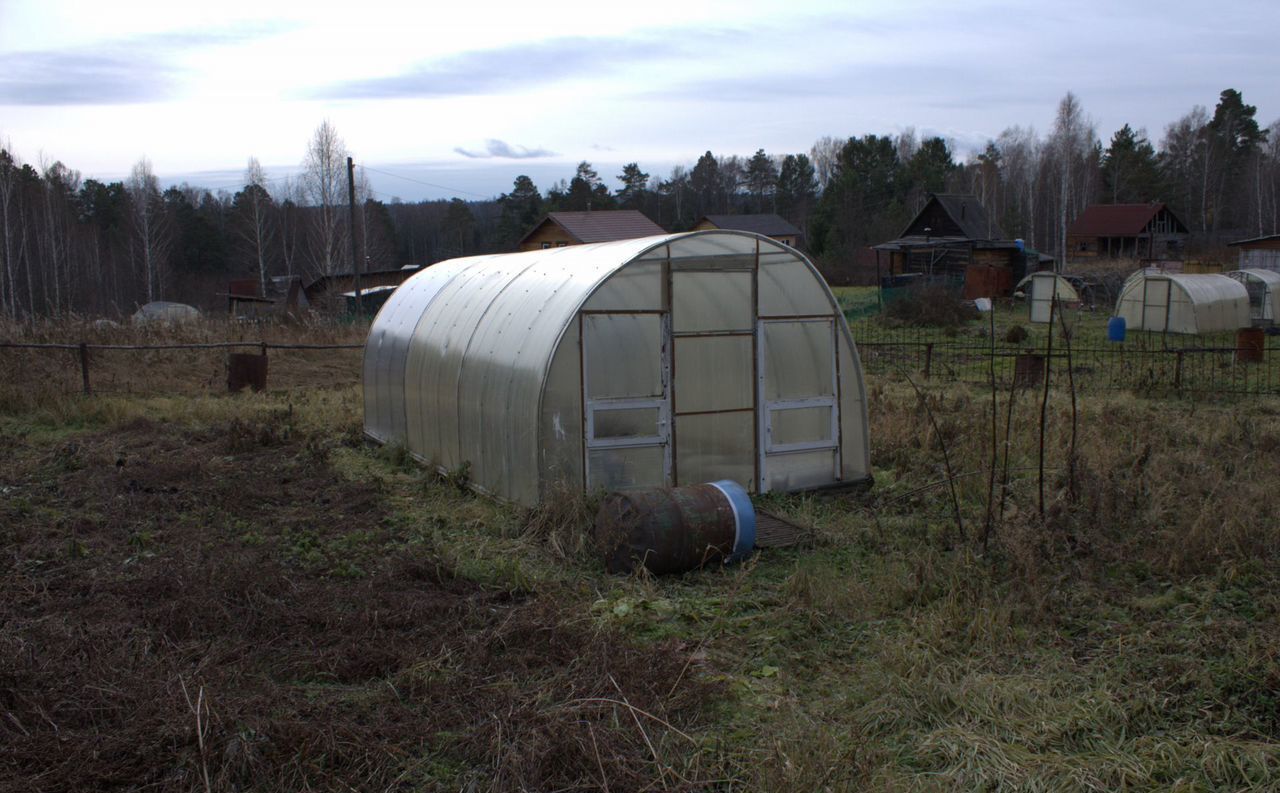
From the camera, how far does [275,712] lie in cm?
462

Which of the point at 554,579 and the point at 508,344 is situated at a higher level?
the point at 508,344

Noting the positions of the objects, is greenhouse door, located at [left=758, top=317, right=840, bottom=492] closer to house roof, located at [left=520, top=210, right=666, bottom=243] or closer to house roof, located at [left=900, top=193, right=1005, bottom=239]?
house roof, located at [left=520, top=210, right=666, bottom=243]

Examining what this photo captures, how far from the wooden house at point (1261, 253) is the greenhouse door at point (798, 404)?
1511 inches

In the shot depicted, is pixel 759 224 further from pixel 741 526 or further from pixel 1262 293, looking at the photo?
pixel 741 526

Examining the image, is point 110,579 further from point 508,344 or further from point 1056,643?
point 1056,643

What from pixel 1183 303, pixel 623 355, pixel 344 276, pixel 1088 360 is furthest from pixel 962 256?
pixel 623 355

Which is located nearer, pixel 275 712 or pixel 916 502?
pixel 275 712

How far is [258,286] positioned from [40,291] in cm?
1050

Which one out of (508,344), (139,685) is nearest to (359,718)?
(139,685)

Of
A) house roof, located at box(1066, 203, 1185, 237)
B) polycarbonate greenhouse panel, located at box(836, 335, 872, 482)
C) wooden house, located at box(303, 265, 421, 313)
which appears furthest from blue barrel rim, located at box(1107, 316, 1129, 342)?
house roof, located at box(1066, 203, 1185, 237)

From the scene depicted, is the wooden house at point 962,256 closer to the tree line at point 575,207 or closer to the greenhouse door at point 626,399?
the tree line at point 575,207

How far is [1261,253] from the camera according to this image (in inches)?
1618

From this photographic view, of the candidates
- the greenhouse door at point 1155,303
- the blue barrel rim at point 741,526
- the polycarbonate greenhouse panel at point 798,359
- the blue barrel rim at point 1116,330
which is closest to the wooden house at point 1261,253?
the greenhouse door at point 1155,303

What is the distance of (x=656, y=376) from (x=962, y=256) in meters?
38.2
